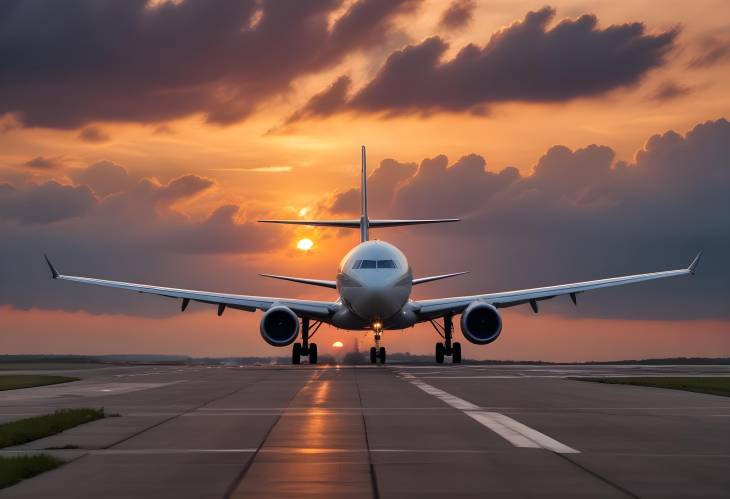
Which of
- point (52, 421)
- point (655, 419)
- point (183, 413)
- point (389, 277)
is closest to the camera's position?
point (52, 421)

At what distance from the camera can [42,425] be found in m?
18.1

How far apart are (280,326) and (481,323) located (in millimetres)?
9714

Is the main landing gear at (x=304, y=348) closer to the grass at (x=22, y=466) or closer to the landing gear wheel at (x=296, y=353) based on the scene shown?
the landing gear wheel at (x=296, y=353)

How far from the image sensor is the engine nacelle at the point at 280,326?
54.7 m

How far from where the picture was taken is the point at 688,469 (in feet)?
41.5

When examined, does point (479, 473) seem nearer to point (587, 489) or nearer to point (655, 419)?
point (587, 489)

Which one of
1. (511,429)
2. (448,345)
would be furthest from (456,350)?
(511,429)

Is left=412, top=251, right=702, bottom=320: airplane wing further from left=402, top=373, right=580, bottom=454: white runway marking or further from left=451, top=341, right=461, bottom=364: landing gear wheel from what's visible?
left=402, top=373, right=580, bottom=454: white runway marking

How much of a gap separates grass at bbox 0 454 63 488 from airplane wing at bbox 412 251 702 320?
45.2 metres

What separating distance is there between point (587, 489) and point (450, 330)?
5026 centimetres

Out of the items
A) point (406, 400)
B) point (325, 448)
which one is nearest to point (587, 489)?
point (325, 448)

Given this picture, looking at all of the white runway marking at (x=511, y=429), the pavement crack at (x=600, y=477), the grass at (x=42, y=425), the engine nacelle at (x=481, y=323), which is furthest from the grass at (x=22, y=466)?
the engine nacelle at (x=481, y=323)

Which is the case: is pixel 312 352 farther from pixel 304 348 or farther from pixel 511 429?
pixel 511 429

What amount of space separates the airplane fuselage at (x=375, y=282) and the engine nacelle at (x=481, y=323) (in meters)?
3.26
